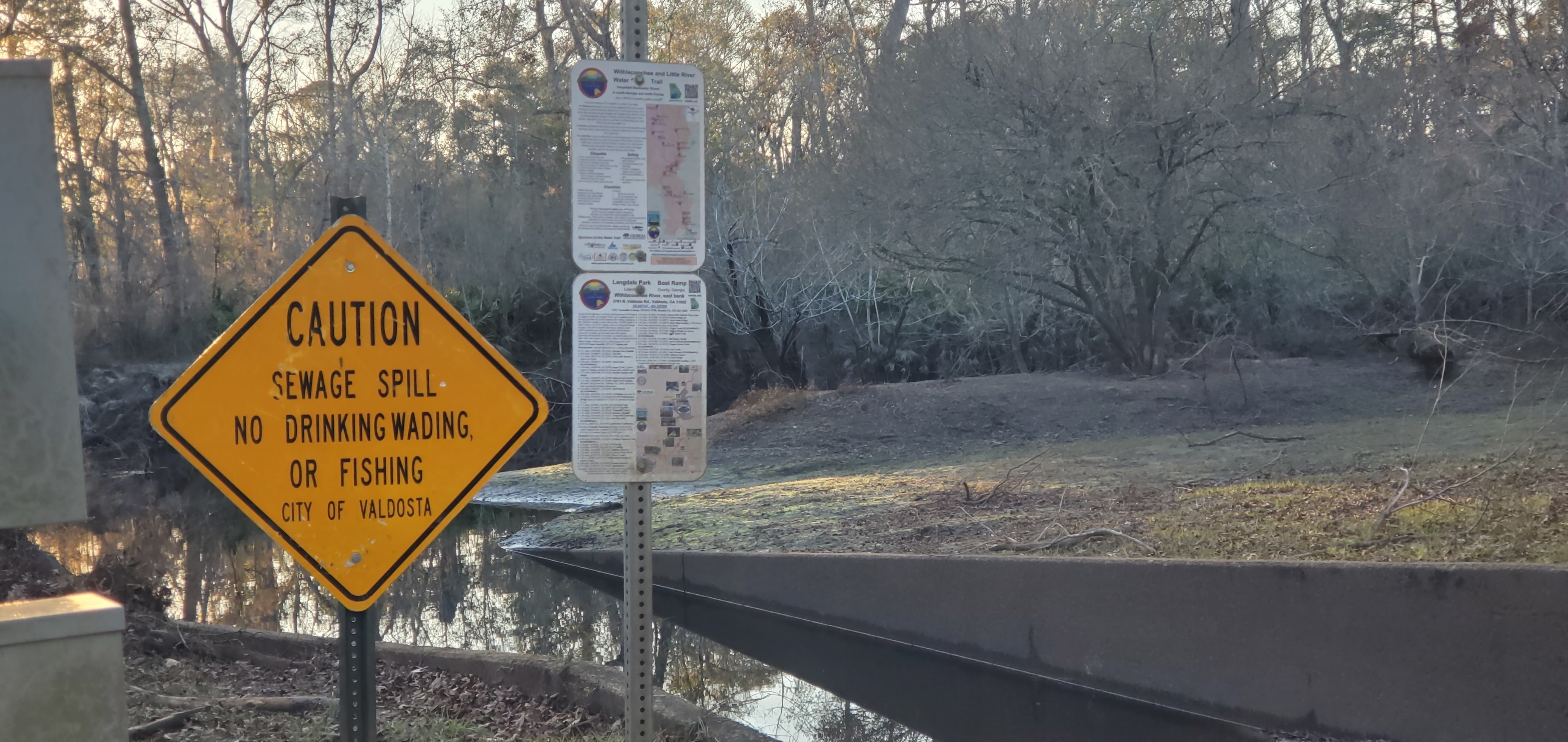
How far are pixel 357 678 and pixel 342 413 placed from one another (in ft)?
2.66

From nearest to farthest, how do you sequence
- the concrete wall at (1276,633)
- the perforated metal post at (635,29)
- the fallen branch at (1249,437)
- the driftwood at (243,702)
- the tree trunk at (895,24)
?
the perforated metal post at (635,29)
the driftwood at (243,702)
the concrete wall at (1276,633)
the fallen branch at (1249,437)
the tree trunk at (895,24)

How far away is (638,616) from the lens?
14.3ft

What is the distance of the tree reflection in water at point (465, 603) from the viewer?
9.38 metres

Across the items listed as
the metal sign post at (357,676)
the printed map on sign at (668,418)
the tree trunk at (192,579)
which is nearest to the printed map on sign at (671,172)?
the printed map on sign at (668,418)

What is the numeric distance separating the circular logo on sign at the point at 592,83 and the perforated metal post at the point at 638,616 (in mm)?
1425

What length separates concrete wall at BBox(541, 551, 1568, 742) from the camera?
6121mm

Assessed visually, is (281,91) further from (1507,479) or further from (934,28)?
(1507,479)

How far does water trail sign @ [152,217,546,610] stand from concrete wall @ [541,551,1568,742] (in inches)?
206

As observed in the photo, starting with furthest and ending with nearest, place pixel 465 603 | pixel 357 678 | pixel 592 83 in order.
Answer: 1. pixel 465 603
2. pixel 592 83
3. pixel 357 678

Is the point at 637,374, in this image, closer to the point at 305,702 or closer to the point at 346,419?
the point at 346,419

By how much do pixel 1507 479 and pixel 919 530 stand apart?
16.8 ft

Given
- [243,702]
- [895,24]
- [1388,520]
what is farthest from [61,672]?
[895,24]

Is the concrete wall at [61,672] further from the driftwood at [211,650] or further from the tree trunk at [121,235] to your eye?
the tree trunk at [121,235]

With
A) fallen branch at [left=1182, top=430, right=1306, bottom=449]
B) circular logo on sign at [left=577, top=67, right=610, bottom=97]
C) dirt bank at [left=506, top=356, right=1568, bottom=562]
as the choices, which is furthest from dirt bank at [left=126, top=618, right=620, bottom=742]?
fallen branch at [left=1182, top=430, right=1306, bottom=449]
